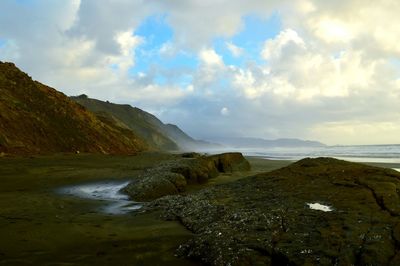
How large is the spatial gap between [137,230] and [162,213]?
5.91 feet

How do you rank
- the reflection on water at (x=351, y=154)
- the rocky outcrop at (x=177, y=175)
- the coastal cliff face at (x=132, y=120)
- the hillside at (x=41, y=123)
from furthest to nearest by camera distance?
the coastal cliff face at (x=132, y=120) < the reflection on water at (x=351, y=154) < the hillside at (x=41, y=123) < the rocky outcrop at (x=177, y=175)

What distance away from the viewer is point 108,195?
15.5 meters

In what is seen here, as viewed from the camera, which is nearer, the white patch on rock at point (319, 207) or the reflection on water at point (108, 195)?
the white patch on rock at point (319, 207)

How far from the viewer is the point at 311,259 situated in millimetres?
6383

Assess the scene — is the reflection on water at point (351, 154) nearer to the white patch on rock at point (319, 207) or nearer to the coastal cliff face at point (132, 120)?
the coastal cliff face at point (132, 120)

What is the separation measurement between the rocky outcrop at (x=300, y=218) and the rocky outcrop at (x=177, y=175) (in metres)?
2.61

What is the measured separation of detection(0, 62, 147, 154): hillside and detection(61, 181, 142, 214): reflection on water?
13676 mm

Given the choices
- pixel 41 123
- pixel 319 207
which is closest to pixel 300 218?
A: pixel 319 207

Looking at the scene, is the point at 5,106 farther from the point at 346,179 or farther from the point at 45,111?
the point at 346,179

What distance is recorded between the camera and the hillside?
3231 cm

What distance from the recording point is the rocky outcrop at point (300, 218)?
662 cm

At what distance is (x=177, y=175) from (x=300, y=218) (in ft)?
29.1

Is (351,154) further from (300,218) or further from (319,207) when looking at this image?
(300,218)

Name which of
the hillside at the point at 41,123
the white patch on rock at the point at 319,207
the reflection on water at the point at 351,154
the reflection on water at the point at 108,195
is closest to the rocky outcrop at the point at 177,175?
the reflection on water at the point at 108,195
